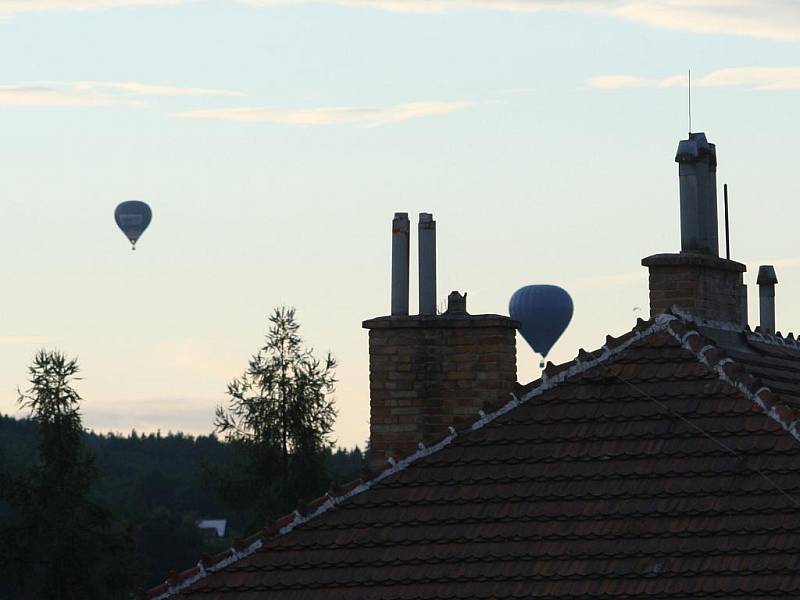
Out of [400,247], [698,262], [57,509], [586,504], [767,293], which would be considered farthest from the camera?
[57,509]

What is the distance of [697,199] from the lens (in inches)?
787

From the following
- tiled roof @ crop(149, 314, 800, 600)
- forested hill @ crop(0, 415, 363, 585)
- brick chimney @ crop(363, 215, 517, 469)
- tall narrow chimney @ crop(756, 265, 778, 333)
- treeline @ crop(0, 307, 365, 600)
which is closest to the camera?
tiled roof @ crop(149, 314, 800, 600)

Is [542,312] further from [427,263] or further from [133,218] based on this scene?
[427,263]

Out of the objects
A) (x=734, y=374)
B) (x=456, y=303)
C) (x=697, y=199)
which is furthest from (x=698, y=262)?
(x=456, y=303)

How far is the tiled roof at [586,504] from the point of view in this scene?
16.7 m

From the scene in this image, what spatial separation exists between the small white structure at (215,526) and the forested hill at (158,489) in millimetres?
689

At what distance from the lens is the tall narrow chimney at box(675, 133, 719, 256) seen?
1991 centimetres

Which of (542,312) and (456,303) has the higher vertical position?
A: (542,312)

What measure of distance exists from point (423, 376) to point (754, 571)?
409cm

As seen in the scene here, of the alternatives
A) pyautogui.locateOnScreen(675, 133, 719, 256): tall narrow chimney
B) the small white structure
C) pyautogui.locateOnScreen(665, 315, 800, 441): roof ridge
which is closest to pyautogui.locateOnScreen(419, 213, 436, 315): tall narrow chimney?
pyautogui.locateOnScreen(675, 133, 719, 256): tall narrow chimney

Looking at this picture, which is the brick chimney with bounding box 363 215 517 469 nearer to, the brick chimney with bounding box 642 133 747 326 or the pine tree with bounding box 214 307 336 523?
the brick chimney with bounding box 642 133 747 326

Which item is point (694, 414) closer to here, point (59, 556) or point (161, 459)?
point (59, 556)

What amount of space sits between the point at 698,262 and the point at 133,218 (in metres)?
55.8

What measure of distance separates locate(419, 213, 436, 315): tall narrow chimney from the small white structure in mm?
125578
